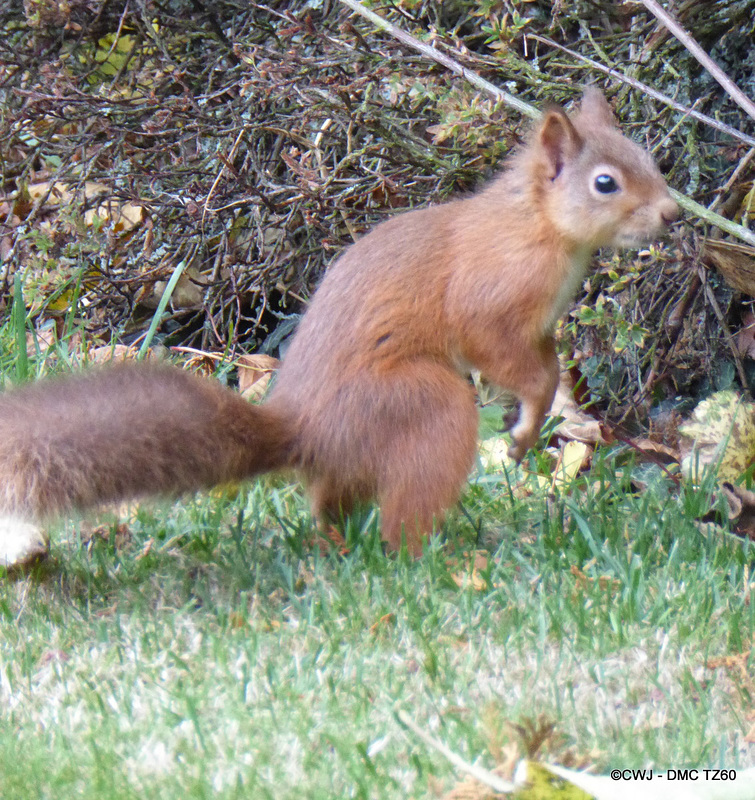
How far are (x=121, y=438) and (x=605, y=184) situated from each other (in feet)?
4.19

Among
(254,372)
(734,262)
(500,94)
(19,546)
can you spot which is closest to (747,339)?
(734,262)

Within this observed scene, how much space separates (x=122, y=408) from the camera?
2.29 meters

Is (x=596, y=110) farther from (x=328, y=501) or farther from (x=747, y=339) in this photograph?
(x=747, y=339)

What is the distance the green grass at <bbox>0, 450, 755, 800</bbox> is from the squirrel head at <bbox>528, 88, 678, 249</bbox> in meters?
0.69

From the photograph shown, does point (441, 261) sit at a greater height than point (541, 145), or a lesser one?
lesser

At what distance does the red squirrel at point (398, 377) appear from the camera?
7.46 feet

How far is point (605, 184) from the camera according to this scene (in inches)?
104

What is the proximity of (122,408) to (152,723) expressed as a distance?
711 millimetres

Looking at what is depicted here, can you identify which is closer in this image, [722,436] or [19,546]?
[19,546]

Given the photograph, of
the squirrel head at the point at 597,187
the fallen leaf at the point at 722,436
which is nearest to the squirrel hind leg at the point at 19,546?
the squirrel head at the point at 597,187

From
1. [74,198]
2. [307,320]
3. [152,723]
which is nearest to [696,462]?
[307,320]

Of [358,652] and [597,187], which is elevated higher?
[597,187]

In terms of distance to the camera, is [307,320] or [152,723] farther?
[307,320]

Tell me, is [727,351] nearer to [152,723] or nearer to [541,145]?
→ [541,145]
